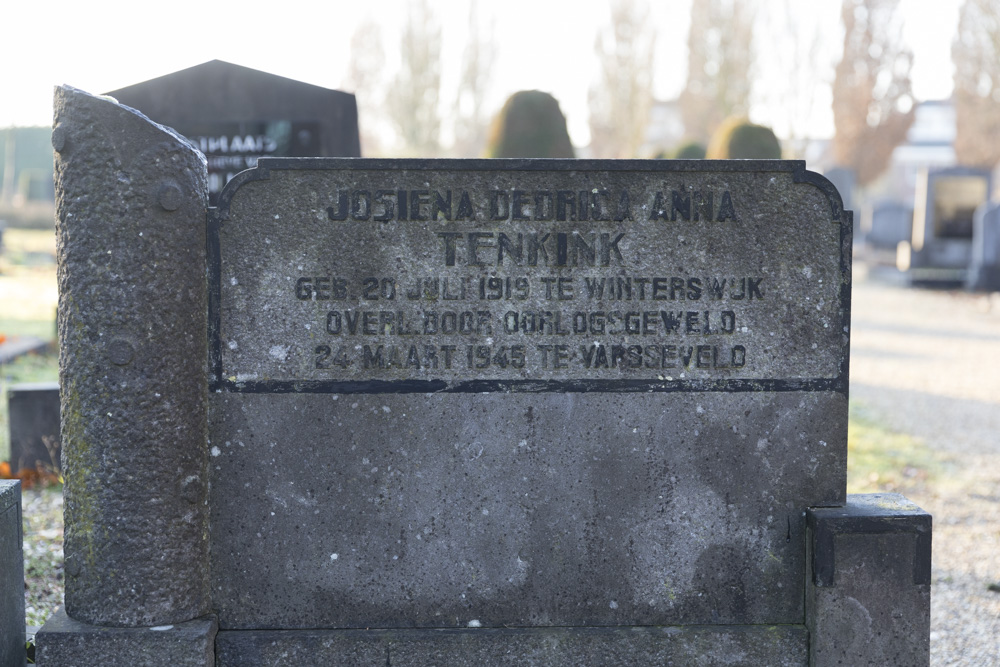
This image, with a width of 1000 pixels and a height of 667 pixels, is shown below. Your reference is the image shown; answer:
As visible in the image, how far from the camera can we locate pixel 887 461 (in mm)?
6055

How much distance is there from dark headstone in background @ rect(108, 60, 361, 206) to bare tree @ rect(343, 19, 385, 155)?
30211mm

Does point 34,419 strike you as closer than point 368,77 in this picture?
Yes

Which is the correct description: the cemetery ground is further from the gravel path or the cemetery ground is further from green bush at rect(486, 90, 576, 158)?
green bush at rect(486, 90, 576, 158)

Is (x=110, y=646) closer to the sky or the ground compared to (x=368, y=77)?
closer to the ground

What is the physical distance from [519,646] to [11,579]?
152 cm

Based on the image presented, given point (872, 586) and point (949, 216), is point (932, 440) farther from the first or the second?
point (949, 216)

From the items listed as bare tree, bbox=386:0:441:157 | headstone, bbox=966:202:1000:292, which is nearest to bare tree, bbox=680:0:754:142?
bare tree, bbox=386:0:441:157

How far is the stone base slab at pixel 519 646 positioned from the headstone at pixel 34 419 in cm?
335

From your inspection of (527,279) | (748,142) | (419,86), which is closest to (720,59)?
(419,86)

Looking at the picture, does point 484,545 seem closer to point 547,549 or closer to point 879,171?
point 547,549

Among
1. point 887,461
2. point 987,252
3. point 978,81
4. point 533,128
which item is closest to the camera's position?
point 887,461

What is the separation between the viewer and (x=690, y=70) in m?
36.9

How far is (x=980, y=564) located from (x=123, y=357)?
13.3 ft

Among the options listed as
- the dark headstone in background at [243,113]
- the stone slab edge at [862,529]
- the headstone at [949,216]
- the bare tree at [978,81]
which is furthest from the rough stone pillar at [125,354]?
the bare tree at [978,81]
